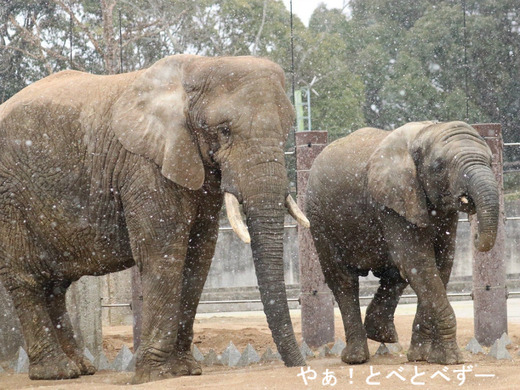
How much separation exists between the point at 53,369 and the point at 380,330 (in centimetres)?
290

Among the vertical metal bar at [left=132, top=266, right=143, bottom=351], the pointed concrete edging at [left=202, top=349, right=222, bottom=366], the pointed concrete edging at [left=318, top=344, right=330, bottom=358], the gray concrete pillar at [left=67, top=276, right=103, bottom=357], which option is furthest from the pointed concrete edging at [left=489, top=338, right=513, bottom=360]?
the gray concrete pillar at [left=67, top=276, right=103, bottom=357]

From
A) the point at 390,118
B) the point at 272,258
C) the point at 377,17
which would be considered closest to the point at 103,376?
the point at 272,258

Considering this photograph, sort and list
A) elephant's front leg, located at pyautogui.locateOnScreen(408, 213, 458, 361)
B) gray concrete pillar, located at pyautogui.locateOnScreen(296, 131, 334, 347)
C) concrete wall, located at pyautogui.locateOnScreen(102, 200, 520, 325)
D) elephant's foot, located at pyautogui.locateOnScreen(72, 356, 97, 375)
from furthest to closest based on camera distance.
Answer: concrete wall, located at pyautogui.locateOnScreen(102, 200, 520, 325) → gray concrete pillar, located at pyautogui.locateOnScreen(296, 131, 334, 347) → elephant's foot, located at pyautogui.locateOnScreen(72, 356, 97, 375) → elephant's front leg, located at pyautogui.locateOnScreen(408, 213, 458, 361)

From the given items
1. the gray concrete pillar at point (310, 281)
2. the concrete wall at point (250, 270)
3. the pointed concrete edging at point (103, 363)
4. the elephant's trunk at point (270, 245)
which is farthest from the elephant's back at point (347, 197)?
the concrete wall at point (250, 270)

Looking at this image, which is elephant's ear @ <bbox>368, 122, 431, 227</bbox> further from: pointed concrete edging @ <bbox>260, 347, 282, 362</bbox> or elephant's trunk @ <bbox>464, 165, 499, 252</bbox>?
pointed concrete edging @ <bbox>260, 347, 282, 362</bbox>

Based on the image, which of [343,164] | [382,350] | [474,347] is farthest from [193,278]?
[474,347]

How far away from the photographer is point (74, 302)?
9523mm

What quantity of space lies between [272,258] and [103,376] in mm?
2260

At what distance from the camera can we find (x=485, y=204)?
698 cm

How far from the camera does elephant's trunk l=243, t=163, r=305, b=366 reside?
6.62 meters

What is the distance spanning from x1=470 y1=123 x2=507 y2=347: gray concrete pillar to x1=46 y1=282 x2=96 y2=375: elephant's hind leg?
3.81 meters

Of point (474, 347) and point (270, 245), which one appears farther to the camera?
point (474, 347)

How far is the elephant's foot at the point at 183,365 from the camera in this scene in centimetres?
745

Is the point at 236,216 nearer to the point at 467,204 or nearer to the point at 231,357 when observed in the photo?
the point at 467,204
